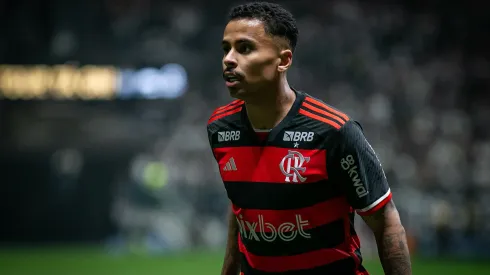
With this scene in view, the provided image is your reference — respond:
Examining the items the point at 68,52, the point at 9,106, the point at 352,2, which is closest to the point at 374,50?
the point at 352,2

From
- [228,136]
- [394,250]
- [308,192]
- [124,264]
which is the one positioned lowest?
[124,264]

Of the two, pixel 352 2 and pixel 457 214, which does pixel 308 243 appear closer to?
pixel 457 214

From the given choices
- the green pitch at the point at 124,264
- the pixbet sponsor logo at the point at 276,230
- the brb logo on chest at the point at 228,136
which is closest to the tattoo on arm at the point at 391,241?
the pixbet sponsor logo at the point at 276,230

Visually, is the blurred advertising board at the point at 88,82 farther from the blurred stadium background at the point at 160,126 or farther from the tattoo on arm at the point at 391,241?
the tattoo on arm at the point at 391,241

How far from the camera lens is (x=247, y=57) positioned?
284cm

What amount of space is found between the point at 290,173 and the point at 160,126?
1017cm

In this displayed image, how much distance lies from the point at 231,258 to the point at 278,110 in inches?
29.7

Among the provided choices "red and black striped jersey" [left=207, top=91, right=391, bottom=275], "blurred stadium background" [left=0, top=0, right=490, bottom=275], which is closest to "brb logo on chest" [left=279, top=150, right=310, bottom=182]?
"red and black striped jersey" [left=207, top=91, right=391, bottom=275]

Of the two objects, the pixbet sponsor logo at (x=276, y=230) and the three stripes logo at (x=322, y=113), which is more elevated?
the three stripes logo at (x=322, y=113)

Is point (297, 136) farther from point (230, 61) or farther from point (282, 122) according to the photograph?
point (230, 61)

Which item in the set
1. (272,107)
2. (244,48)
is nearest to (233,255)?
(272,107)

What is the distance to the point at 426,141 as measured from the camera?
1294cm

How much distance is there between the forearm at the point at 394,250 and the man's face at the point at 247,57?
2.51ft

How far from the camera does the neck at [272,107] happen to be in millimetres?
2920
